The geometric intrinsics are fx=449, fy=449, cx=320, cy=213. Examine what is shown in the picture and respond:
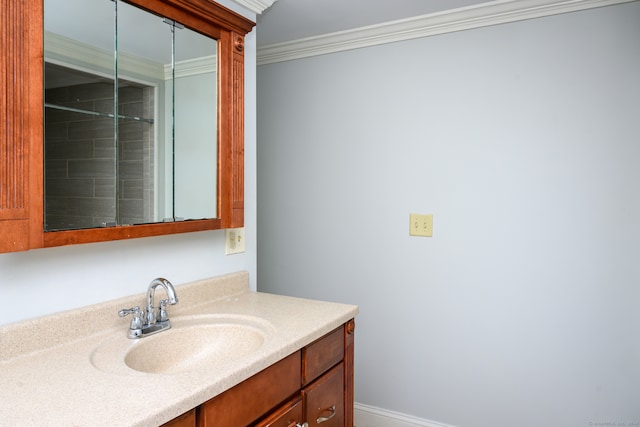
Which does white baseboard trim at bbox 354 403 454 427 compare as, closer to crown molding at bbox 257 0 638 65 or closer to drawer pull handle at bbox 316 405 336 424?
drawer pull handle at bbox 316 405 336 424

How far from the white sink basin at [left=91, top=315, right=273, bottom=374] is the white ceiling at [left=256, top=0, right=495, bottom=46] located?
144 cm

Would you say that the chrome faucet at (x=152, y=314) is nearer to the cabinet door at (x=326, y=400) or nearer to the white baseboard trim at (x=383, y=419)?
the cabinet door at (x=326, y=400)

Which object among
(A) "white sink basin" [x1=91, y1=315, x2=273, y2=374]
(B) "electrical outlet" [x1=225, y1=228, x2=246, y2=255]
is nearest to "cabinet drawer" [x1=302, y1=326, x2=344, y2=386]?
(A) "white sink basin" [x1=91, y1=315, x2=273, y2=374]

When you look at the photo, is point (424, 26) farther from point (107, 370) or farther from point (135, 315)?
point (107, 370)

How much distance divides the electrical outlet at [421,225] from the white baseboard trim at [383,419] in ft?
3.18

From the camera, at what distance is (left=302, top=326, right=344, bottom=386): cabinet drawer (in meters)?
1.37

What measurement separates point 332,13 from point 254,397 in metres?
1.80

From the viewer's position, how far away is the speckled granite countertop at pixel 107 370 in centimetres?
87

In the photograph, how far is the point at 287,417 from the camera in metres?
1.29

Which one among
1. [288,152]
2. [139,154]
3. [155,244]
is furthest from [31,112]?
[288,152]

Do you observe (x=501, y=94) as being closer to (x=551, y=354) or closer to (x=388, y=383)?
(x=551, y=354)

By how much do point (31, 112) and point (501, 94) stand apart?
1.89 meters

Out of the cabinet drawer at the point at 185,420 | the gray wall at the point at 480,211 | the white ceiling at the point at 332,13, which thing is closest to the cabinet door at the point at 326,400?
the cabinet drawer at the point at 185,420

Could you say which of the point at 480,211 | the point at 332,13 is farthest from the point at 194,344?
the point at 332,13
